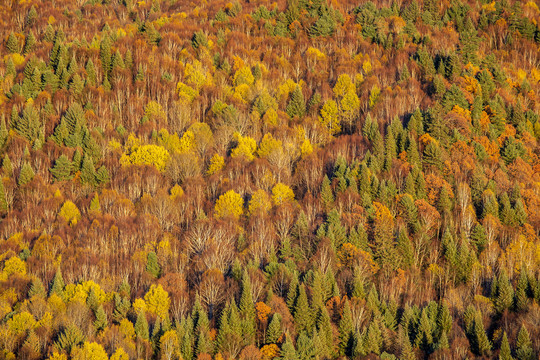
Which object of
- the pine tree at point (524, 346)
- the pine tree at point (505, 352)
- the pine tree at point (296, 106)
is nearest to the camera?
the pine tree at point (505, 352)

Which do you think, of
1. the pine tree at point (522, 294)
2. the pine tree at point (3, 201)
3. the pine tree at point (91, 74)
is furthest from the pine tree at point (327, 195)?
the pine tree at point (91, 74)

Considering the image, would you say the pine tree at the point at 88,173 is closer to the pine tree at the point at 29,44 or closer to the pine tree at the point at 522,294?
the pine tree at the point at 29,44

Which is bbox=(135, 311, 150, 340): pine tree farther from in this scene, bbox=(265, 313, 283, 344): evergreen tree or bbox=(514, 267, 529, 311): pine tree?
bbox=(514, 267, 529, 311): pine tree

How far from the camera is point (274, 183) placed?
108m

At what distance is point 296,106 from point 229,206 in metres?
36.6

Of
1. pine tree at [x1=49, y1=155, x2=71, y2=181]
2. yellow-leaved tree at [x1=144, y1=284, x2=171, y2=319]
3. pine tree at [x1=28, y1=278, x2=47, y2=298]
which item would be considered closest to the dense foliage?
yellow-leaved tree at [x1=144, y1=284, x2=171, y2=319]

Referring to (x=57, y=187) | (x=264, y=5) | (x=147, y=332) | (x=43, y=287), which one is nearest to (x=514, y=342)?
(x=147, y=332)

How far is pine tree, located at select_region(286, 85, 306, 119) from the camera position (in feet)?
424

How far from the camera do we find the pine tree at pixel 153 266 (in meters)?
85.8

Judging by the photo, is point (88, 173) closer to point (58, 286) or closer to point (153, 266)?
point (153, 266)

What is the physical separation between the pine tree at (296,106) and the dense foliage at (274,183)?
0.95 feet

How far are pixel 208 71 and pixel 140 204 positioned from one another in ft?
165

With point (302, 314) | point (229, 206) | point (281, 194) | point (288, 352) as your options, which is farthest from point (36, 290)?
point (281, 194)

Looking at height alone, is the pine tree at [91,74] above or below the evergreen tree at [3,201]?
above
